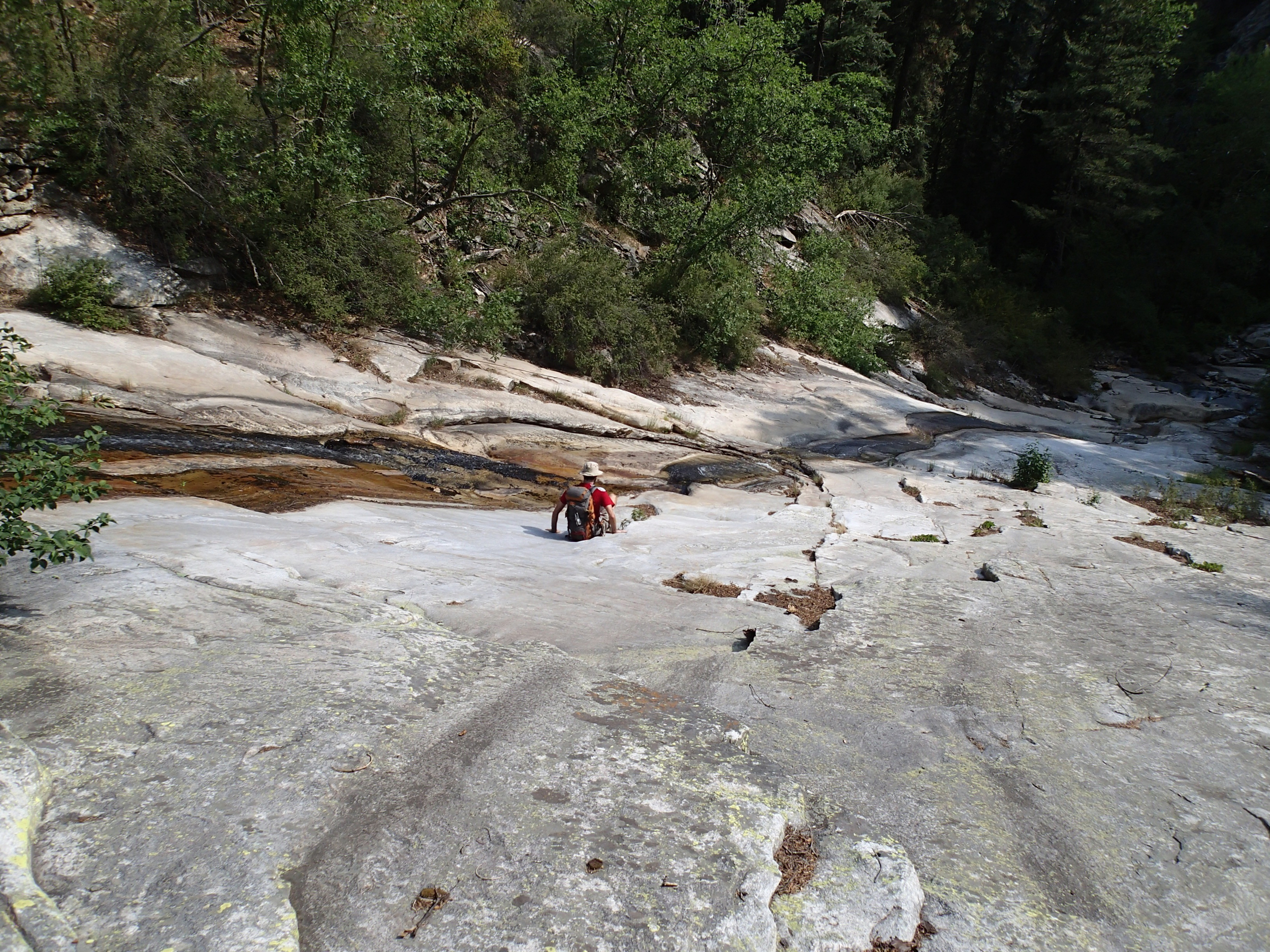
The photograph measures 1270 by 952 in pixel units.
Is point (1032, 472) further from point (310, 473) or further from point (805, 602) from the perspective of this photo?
point (310, 473)

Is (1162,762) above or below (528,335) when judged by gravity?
below

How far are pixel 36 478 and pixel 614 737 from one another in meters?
3.14

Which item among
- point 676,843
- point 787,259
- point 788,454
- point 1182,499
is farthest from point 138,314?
point 787,259

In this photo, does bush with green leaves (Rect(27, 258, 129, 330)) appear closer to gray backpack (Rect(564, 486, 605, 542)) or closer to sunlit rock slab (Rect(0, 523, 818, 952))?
gray backpack (Rect(564, 486, 605, 542))

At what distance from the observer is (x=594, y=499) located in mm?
7941

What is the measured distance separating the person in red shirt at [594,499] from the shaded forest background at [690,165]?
765cm

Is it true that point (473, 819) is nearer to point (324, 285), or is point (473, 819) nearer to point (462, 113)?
point (324, 285)

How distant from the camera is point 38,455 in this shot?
3.66 m

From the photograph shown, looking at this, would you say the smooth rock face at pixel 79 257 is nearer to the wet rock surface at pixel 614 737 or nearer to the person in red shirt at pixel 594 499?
the wet rock surface at pixel 614 737

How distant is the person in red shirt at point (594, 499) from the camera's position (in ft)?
26.1

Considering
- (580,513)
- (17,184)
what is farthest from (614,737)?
(17,184)

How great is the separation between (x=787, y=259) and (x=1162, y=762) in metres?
21.6

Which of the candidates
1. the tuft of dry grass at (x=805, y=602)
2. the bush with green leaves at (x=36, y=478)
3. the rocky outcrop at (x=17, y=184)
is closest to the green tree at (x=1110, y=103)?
the tuft of dry grass at (x=805, y=602)

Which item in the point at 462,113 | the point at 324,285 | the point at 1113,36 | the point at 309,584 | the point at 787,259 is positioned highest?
the point at 1113,36
